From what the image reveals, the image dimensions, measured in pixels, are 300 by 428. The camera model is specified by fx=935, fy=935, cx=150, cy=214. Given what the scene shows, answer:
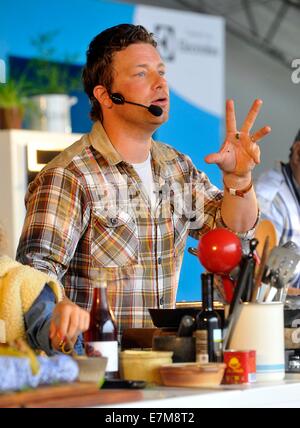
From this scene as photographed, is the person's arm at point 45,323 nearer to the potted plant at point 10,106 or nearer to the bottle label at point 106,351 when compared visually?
the bottle label at point 106,351

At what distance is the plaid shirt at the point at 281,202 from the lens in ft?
15.6

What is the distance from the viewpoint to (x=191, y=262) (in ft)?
17.0

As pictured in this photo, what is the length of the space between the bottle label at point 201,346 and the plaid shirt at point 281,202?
2.66m

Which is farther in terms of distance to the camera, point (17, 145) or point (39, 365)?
point (17, 145)

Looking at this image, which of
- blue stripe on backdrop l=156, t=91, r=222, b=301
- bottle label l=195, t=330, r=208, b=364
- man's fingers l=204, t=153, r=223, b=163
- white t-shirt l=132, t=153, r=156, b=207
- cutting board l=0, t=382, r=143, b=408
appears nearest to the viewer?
cutting board l=0, t=382, r=143, b=408

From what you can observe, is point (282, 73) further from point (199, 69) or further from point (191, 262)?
point (191, 262)

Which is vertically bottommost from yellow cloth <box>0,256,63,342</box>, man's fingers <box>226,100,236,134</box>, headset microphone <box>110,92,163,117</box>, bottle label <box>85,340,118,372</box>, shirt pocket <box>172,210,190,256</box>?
bottle label <box>85,340,118,372</box>

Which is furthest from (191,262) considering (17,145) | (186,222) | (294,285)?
(186,222)

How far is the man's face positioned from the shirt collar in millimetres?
89

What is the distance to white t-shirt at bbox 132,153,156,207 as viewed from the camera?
9.73 feet

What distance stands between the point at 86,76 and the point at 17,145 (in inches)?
61.4

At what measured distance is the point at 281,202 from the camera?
15.7 ft

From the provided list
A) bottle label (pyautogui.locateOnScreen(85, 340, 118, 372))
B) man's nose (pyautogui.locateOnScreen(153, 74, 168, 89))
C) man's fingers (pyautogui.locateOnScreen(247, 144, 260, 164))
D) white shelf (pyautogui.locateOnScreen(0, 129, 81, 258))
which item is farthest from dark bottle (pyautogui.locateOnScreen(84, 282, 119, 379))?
white shelf (pyautogui.locateOnScreen(0, 129, 81, 258))

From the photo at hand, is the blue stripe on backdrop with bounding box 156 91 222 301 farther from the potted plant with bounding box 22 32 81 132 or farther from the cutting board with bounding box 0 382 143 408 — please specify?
the cutting board with bounding box 0 382 143 408
